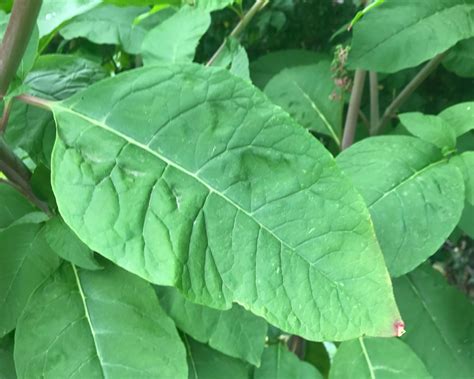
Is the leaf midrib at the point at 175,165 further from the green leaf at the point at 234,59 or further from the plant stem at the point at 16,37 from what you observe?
the green leaf at the point at 234,59

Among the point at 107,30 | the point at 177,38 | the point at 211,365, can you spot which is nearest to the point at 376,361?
the point at 211,365

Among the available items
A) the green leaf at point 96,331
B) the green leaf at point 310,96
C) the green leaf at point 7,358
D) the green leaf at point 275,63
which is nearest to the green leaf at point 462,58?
the green leaf at point 310,96

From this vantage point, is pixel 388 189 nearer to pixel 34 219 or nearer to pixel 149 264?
pixel 149 264

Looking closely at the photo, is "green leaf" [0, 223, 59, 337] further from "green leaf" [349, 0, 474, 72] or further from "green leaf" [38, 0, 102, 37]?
"green leaf" [349, 0, 474, 72]

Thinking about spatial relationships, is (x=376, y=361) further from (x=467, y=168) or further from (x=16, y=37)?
(x=16, y=37)

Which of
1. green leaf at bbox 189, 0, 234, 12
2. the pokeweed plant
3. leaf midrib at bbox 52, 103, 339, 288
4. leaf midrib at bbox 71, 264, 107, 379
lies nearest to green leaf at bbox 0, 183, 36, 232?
the pokeweed plant
